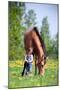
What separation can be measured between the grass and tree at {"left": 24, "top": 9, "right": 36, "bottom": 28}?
40 cm

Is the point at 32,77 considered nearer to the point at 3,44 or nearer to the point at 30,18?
the point at 3,44

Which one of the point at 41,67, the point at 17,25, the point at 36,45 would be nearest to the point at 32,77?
the point at 41,67

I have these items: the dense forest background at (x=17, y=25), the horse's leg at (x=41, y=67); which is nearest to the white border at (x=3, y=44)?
the dense forest background at (x=17, y=25)

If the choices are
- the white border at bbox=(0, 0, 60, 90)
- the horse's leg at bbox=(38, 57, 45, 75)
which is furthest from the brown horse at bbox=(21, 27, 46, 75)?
the white border at bbox=(0, 0, 60, 90)

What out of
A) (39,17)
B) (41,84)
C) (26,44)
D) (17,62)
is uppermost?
(39,17)

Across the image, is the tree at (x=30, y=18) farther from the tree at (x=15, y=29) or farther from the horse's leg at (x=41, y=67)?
the horse's leg at (x=41, y=67)

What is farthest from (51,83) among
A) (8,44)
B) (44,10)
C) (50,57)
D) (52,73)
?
(44,10)

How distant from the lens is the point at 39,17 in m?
2.51

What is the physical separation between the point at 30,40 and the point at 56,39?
0.94 feet

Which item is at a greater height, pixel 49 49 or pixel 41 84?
pixel 49 49

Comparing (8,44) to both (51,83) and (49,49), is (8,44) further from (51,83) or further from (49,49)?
(51,83)

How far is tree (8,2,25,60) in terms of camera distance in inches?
95.6

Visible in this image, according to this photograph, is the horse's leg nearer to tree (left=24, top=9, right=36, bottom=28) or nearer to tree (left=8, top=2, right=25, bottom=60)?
tree (left=8, top=2, right=25, bottom=60)

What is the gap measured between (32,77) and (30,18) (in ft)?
2.00
